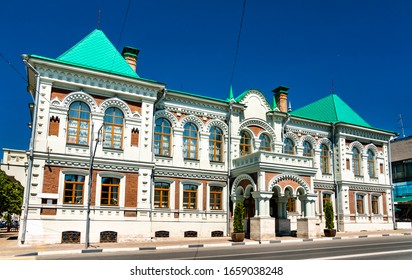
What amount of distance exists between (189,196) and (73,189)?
7488 mm

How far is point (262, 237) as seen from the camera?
21219 mm

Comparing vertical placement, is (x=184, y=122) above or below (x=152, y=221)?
above

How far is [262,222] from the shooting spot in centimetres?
2152

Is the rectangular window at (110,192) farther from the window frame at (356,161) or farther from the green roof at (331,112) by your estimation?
the window frame at (356,161)

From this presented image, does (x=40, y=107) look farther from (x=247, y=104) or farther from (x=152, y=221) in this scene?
(x=247, y=104)

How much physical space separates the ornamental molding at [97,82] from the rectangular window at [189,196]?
6.35 metres

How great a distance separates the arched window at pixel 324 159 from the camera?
30.3 m

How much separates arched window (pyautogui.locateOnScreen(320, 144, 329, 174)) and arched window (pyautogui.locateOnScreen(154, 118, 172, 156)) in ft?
44.2

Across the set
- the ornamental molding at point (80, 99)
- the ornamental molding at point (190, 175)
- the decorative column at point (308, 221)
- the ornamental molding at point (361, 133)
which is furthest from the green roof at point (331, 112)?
the ornamental molding at point (80, 99)

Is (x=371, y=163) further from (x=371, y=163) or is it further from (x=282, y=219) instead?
(x=282, y=219)

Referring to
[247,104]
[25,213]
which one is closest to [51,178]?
[25,213]

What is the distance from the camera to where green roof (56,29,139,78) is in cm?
2148

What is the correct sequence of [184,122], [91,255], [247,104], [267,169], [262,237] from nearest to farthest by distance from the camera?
[91,255] < [262,237] < [267,169] < [184,122] < [247,104]

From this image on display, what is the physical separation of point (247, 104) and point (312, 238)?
10441mm
